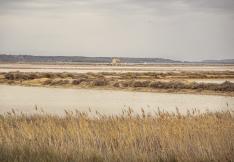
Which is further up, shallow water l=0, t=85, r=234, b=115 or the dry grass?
the dry grass

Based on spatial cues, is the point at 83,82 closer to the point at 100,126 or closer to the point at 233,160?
the point at 100,126

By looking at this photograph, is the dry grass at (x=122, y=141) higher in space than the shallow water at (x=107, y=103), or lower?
higher

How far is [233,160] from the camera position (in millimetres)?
9727

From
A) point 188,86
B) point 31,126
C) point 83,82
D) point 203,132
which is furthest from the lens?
point 83,82

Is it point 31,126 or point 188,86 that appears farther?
point 188,86

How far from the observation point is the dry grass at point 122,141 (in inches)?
396

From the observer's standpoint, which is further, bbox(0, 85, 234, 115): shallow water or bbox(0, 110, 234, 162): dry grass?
bbox(0, 85, 234, 115): shallow water

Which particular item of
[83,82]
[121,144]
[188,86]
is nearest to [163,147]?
[121,144]

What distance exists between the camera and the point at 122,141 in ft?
36.4

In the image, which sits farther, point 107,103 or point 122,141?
point 107,103

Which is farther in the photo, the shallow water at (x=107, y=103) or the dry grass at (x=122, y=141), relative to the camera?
the shallow water at (x=107, y=103)

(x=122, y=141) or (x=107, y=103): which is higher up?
(x=122, y=141)

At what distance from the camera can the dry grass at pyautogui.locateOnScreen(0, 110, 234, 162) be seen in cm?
1006

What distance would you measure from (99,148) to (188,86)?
30.6 metres
